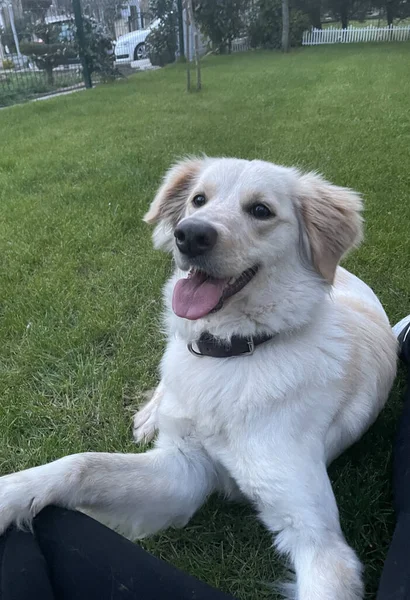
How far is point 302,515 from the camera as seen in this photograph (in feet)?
5.42

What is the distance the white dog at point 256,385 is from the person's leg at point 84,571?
12 centimetres

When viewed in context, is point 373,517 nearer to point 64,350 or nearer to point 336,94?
point 64,350

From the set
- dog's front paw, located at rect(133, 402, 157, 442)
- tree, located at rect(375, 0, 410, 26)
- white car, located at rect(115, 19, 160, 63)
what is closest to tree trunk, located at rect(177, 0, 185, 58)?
white car, located at rect(115, 19, 160, 63)

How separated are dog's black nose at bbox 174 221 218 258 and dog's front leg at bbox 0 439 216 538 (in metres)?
0.72

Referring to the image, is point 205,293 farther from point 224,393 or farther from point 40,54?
point 40,54

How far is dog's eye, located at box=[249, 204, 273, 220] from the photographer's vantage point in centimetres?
199

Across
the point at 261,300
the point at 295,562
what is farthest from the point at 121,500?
the point at 261,300

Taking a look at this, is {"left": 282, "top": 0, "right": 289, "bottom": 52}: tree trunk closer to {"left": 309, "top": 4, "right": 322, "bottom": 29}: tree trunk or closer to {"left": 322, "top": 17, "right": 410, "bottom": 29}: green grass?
{"left": 309, "top": 4, "right": 322, "bottom": 29}: tree trunk

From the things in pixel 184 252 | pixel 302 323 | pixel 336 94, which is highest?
pixel 184 252

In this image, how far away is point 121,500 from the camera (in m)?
1.77

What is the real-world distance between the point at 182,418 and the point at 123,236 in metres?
2.43

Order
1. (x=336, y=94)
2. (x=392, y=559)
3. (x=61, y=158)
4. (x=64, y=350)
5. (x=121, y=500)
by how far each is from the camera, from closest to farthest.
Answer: (x=392, y=559) → (x=121, y=500) → (x=64, y=350) → (x=61, y=158) → (x=336, y=94)

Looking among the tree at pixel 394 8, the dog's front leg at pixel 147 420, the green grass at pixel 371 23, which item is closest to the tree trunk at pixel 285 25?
the green grass at pixel 371 23

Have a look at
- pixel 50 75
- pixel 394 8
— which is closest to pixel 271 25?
pixel 394 8
